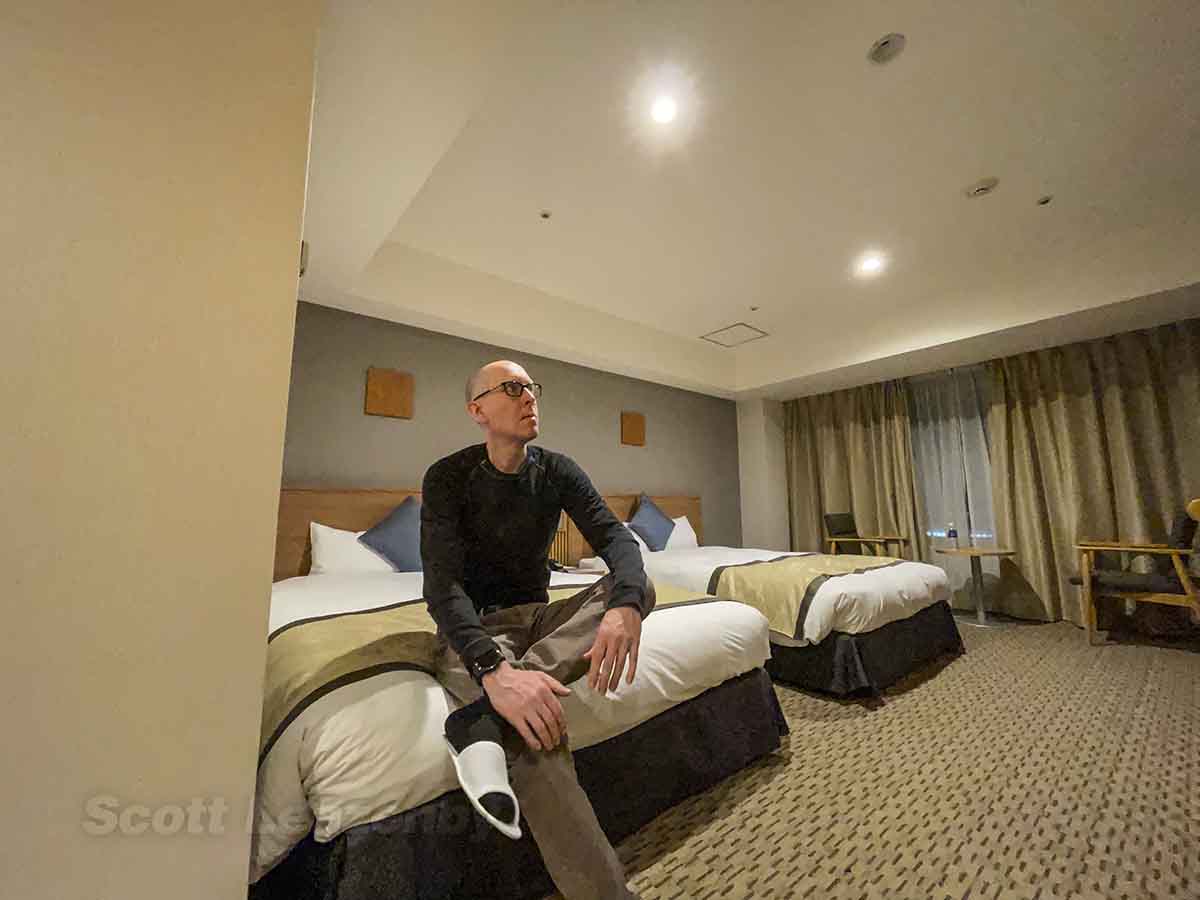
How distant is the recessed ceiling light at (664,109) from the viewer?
79.0 inches

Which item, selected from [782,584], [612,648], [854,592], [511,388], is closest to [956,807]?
[854,592]

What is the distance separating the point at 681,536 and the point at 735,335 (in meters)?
2.18

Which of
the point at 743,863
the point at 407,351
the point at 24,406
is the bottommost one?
the point at 743,863

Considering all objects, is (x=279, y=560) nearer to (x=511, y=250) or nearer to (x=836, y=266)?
(x=511, y=250)

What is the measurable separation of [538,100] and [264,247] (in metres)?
1.61

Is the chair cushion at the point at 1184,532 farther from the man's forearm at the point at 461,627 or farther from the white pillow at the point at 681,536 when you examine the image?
the man's forearm at the point at 461,627

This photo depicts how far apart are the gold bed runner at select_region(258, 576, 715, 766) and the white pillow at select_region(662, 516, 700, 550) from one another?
3.08 meters

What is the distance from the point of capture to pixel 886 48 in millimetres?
1794

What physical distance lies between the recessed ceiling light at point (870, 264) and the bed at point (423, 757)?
115 inches

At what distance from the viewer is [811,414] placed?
18.6 ft

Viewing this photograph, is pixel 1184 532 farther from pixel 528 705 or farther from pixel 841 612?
pixel 528 705

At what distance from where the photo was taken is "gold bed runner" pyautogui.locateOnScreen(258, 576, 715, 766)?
40.6 inches

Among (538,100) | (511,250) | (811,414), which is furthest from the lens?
(811,414)

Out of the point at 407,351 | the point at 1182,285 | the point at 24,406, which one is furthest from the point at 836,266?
the point at 24,406
